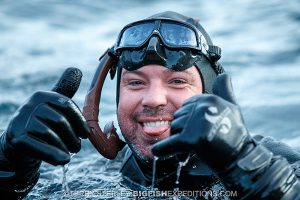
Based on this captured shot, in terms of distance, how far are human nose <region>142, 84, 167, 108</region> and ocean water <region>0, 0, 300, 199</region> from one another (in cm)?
125

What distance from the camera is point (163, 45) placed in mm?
3840

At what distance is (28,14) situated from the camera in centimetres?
1037

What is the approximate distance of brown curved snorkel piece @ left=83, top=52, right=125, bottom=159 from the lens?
412 centimetres

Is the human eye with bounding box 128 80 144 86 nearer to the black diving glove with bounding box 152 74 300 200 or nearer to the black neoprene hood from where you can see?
the black neoprene hood

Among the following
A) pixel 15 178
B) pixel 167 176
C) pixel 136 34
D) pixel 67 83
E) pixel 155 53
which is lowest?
pixel 167 176

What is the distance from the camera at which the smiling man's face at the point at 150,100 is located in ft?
11.9

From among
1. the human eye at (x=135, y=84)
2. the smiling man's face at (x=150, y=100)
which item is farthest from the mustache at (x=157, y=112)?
the human eye at (x=135, y=84)

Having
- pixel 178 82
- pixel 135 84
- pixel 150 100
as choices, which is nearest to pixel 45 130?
pixel 150 100

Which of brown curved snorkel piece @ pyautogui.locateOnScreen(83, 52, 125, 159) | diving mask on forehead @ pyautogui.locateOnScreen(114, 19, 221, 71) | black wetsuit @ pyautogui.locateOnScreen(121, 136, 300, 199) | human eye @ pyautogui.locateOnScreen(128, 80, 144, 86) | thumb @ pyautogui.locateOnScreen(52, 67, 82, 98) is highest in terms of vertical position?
diving mask on forehead @ pyautogui.locateOnScreen(114, 19, 221, 71)

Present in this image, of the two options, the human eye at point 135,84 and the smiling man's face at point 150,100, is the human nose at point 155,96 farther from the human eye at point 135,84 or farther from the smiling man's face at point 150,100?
the human eye at point 135,84

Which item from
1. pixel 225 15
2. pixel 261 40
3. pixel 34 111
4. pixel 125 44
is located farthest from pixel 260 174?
pixel 225 15

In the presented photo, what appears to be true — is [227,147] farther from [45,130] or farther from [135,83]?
[135,83]

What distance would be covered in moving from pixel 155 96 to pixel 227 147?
34.3 inches

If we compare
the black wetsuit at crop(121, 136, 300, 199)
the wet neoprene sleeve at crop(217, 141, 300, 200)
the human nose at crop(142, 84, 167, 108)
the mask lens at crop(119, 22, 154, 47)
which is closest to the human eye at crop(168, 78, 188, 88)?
the human nose at crop(142, 84, 167, 108)
